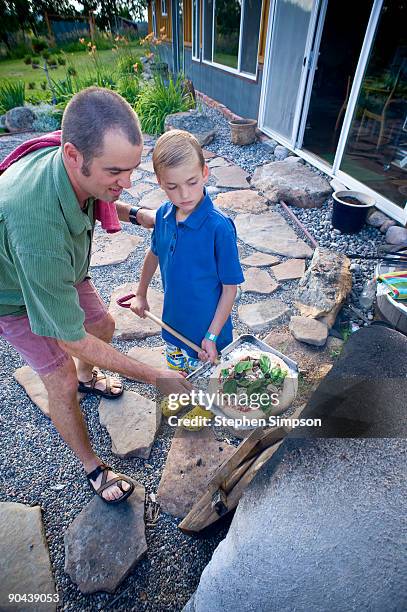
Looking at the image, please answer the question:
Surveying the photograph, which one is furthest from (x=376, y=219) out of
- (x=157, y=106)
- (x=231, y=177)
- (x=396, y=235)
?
(x=157, y=106)

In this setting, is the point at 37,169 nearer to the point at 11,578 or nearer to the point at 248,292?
the point at 11,578

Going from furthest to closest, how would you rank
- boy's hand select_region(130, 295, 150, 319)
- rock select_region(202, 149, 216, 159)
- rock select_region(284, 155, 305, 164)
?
rock select_region(202, 149, 216, 159), rock select_region(284, 155, 305, 164), boy's hand select_region(130, 295, 150, 319)

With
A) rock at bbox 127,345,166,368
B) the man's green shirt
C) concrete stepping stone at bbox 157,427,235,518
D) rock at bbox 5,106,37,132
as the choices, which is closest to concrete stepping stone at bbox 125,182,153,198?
rock at bbox 127,345,166,368

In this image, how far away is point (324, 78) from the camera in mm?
8539

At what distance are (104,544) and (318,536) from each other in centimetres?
127

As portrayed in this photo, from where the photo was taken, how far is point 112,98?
1280mm

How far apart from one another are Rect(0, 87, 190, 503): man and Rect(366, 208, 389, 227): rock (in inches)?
131

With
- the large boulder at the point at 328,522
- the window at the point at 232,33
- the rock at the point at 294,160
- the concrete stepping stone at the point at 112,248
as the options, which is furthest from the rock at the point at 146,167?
the large boulder at the point at 328,522

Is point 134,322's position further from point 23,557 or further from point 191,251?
point 23,557

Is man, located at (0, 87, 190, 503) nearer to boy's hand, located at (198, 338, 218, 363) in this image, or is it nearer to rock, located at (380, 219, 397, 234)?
boy's hand, located at (198, 338, 218, 363)

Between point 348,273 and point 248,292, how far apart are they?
87 cm

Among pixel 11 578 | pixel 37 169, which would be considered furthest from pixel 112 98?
pixel 11 578

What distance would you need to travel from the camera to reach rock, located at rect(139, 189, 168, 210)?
451 cm

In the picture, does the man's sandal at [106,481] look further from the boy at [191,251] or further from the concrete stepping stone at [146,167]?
the concrete stepping stone at [146,167]
